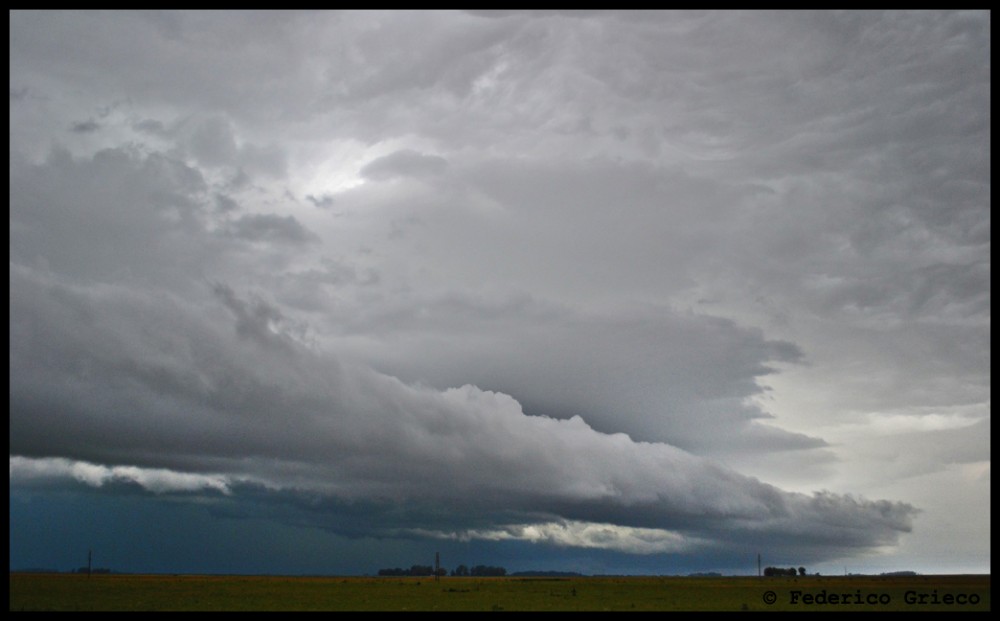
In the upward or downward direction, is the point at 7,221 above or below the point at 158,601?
above

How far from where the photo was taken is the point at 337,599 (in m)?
107

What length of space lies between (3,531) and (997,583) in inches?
2072

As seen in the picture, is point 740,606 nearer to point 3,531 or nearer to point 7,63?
point 3,531

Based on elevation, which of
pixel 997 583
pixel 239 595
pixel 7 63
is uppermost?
pixel 7 63
